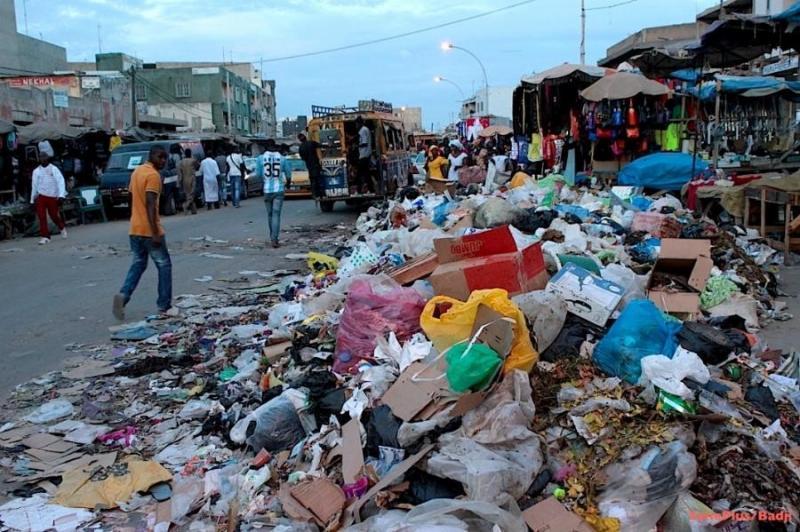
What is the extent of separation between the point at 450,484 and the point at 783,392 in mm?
2418

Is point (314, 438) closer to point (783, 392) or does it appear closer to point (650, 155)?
point (783, 392)

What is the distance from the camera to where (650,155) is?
12984mm

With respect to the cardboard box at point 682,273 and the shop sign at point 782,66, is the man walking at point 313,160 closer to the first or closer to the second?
the cardboard box at point 682,273

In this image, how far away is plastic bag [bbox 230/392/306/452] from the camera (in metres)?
4.25

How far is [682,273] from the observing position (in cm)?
670

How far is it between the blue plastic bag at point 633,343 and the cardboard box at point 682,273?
1557mm

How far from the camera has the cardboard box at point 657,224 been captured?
8695 mm

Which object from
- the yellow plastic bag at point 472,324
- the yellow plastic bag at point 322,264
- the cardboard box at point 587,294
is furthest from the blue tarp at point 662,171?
the yellow plastic bag at point 472,324

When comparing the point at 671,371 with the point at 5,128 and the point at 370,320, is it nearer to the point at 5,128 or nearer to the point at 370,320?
the point at 370,320

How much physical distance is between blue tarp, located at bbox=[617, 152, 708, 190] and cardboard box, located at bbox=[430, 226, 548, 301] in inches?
287

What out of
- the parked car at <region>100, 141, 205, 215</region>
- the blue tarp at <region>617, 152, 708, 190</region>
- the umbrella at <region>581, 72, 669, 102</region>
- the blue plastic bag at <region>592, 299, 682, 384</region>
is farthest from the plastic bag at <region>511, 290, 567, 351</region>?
the parked car at <region>100, 141, 205, 215</region>

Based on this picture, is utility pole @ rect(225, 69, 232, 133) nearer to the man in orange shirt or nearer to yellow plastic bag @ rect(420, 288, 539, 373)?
the man in orange shirt

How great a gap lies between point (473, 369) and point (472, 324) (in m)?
0.56

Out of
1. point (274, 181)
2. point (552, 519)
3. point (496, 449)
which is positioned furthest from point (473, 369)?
point (274, 181)
